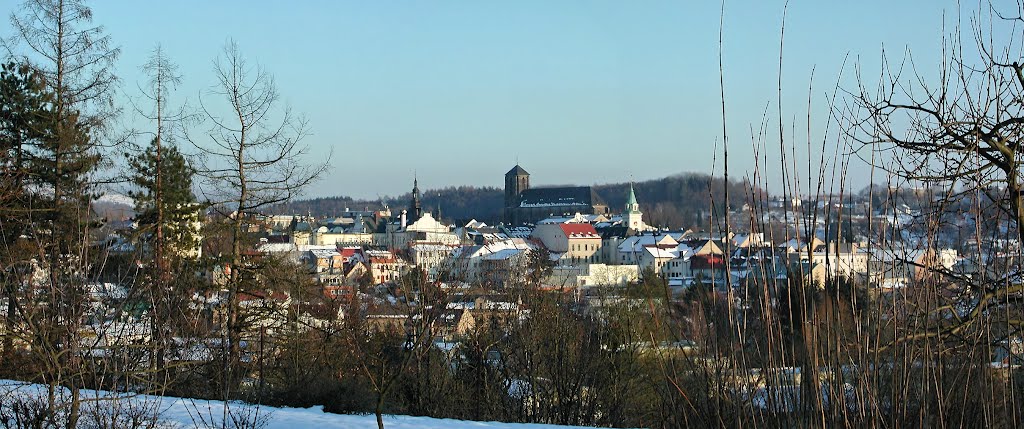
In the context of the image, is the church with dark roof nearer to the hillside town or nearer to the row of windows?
the row of windows

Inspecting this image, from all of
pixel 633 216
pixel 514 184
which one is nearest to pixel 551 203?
pixel 514 184

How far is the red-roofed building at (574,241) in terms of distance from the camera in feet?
309

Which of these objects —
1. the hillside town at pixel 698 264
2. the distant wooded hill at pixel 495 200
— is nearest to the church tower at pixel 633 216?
the distant wooded hill at pixel 495 200

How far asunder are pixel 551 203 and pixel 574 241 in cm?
3766

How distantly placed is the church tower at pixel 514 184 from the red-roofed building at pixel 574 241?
4187 centimetres

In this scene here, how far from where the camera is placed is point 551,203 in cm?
13250

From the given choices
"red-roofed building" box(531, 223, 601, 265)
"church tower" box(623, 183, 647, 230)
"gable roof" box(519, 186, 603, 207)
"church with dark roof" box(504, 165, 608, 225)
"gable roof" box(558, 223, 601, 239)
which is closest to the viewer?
"red-roofed building" box(531, 223, 601, 265)

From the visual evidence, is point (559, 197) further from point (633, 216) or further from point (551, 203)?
point (633, 216)

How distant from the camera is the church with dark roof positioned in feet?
431

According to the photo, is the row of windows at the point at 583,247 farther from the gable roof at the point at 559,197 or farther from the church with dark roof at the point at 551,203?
the gable roof at the point at 559,197

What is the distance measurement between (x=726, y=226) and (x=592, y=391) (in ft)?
37.7

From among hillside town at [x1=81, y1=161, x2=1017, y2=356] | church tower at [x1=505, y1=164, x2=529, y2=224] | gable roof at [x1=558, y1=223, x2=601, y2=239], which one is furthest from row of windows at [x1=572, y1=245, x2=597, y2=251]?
hillside town at [x1=81, y1=161, x2=1017, y2=356]

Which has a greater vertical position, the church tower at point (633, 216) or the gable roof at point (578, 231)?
the church tower at point (633, 216)

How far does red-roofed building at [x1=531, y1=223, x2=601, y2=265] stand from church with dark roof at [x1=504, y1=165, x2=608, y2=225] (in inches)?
1239
